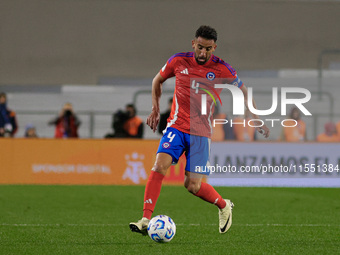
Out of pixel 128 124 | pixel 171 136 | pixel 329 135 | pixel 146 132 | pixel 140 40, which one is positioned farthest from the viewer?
pixel 140 40

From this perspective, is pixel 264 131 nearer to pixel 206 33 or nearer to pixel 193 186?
pixel 193 186

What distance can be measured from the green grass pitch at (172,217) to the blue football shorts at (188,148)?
750 millimetres

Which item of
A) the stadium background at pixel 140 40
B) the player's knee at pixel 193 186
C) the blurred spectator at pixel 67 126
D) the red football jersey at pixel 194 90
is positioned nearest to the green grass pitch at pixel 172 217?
the player's knee at pixel 193 186

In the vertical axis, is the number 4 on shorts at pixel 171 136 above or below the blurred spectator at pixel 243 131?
above

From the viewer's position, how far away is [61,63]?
23969 mm

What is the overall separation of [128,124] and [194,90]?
27.5ft

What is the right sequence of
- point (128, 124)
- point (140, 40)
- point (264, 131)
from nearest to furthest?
point (264, 131) → point (128, 124) → point (140, 40)

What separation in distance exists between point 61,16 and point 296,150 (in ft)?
42.0

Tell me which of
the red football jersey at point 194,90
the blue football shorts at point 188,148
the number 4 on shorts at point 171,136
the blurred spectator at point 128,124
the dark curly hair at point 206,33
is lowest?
the blurred spectator at point 128,124

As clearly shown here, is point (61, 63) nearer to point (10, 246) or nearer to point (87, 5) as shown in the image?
point (87, 5)

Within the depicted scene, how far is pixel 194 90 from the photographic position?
696 cm

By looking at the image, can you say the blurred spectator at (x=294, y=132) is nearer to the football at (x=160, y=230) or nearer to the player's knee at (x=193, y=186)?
the player's knee at (x=193, y=186)

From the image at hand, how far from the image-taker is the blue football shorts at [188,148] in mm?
6797

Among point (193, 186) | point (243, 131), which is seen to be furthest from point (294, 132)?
point (193, 186)
